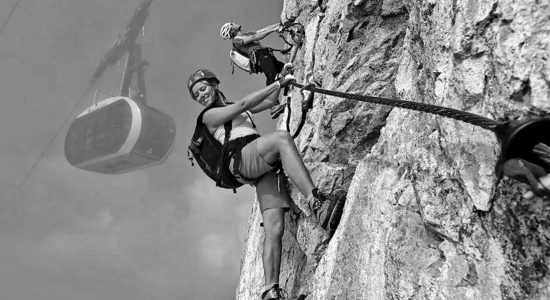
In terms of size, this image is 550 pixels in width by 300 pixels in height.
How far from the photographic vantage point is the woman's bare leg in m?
6.59

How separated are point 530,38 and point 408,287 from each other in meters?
2.46

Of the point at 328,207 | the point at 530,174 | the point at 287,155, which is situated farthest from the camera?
the point at 287,155

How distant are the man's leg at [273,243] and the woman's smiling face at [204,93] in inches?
74.5

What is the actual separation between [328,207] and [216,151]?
76.3 inches

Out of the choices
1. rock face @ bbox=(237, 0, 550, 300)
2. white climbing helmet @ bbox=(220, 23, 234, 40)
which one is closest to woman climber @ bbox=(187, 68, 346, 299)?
rock face @ bbox=(237, 0, 550, 300)

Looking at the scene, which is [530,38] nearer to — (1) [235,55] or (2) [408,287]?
(2) [408,287]

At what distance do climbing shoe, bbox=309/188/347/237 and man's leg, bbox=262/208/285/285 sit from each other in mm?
850

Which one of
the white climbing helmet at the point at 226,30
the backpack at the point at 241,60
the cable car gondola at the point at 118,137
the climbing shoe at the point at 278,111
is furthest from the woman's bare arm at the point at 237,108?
the cable car gondola at the point at 118,137

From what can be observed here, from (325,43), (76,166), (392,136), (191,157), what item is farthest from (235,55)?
(76,166)

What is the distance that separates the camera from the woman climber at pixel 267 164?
6.55m

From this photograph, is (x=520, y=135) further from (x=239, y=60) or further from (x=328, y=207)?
(x=239, y=60)

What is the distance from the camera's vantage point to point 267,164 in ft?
23.5

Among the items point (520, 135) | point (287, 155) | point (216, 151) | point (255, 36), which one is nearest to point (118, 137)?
point (255, 36)

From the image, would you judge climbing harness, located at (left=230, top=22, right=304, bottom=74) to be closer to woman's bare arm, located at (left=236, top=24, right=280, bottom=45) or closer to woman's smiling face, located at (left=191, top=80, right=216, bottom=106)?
woman's bare arm, located at (left=236, top=24, right=280, bottom=45)
